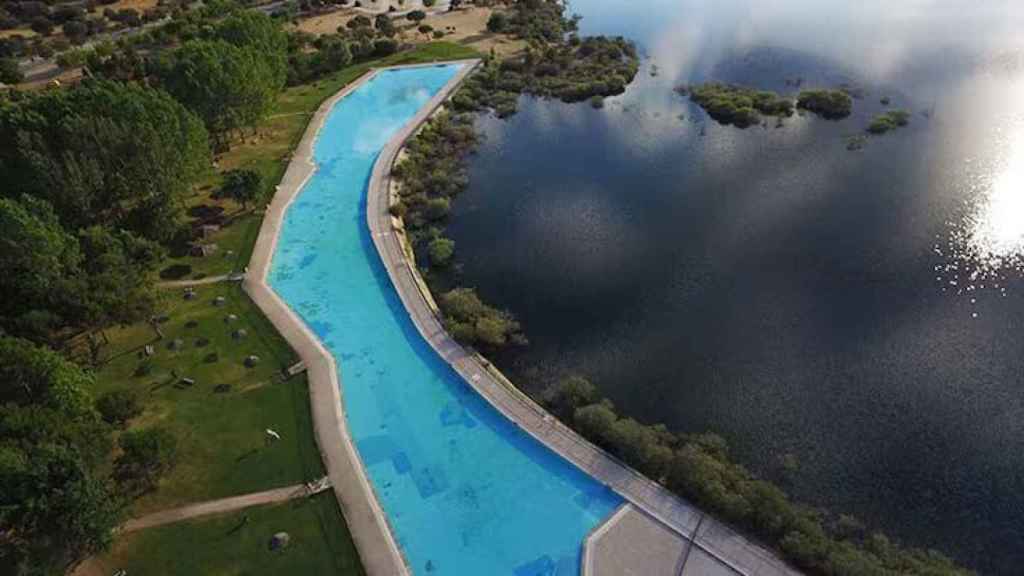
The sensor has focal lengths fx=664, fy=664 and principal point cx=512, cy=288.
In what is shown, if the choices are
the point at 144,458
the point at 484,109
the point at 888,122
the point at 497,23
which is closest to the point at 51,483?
the point at 144,458

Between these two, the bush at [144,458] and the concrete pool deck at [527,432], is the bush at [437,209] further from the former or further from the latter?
the bush at [144,458]

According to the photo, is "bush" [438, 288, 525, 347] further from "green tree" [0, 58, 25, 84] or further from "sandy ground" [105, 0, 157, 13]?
"sandy ground" [105, 0, 157, 13]

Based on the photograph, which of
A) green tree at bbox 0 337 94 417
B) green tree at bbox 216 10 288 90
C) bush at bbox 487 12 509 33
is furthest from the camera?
bush at bbox 487 12 509 33

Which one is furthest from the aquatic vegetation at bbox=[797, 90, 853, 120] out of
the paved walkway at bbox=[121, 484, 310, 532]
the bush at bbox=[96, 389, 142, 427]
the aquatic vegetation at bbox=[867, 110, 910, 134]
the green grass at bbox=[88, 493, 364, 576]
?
the bush at bbox=[96, 389, 142, 427]

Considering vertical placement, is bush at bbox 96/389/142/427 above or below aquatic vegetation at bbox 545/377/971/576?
above

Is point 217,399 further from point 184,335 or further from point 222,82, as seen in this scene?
point 222,82

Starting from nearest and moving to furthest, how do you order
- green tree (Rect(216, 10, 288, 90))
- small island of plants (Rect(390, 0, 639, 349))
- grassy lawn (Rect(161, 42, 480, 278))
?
small island of plants (Rect(390, 0, 639, 349)) → grassy lawn (Rect(161, 42, 480, 278)) → green tree (Rect(216, 10, 288, 90))
